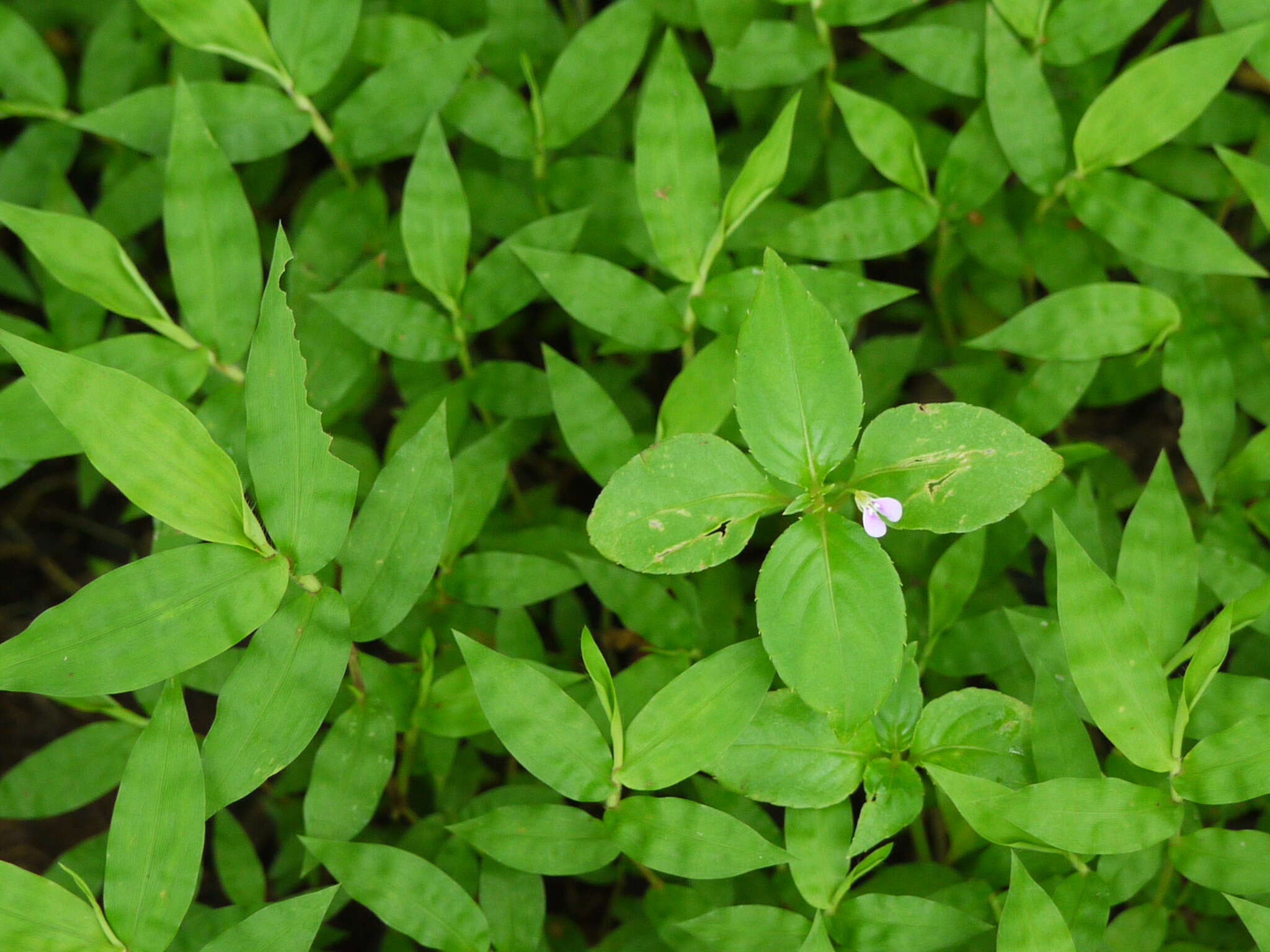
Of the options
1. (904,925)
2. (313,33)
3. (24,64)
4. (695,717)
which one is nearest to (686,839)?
Result: (695,717)

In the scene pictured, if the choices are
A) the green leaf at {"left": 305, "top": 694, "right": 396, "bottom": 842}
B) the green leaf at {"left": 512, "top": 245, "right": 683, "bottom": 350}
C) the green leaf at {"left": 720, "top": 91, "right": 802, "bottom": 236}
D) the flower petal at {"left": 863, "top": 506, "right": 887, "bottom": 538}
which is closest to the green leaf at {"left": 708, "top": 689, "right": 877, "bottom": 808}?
the flower petal at {"left": 863, "top": 506, "right": 887, "bottom": 538}

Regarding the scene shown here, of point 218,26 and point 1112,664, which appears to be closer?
point 1112,664

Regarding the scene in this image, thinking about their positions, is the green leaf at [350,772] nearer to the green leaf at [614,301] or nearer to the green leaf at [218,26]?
the green leaf at [614,301]

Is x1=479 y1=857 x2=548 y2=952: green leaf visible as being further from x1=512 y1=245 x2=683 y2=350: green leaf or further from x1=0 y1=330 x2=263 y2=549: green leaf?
x1=512 y1=245 x2=683 y2=350: green leaf

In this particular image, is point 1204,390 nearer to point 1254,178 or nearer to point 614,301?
point 1254,178

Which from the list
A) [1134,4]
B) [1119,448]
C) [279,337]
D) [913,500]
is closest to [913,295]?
[1119,448]

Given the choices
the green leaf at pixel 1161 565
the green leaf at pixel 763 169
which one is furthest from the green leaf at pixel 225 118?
the green leaf at pixel 1161 565
